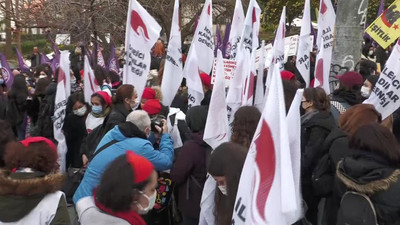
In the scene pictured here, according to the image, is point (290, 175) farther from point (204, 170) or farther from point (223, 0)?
point (223, 0)

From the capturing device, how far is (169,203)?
191 inches

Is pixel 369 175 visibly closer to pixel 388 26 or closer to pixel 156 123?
pixel 156 123

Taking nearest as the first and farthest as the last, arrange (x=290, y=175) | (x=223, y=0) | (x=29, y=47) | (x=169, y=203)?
(x=290, y=175) < (x=169, y=203) < (x=223, y=0) < (x=29, y=47)

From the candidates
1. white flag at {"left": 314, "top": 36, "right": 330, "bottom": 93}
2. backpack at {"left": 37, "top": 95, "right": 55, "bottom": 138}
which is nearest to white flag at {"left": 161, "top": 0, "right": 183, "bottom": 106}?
backpack at {"left": 37, "top": 95, "right": 55, "bottom": 138}

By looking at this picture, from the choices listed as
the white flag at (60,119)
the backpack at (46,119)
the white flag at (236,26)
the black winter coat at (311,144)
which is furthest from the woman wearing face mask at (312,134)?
the white flag at (236,26)

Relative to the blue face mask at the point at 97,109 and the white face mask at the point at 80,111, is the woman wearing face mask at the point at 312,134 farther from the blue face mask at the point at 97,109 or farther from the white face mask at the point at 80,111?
the white face mask at the point at 80,111

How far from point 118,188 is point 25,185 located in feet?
1.94

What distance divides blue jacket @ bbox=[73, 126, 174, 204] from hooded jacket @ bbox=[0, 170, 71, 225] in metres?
0.83

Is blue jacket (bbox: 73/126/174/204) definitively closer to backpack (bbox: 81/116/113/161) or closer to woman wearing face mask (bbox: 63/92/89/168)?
backpack (bbox: 81/116/113/161)

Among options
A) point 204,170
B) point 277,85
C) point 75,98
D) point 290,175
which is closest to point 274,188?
point 290,175

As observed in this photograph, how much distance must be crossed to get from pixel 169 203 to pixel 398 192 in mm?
2273

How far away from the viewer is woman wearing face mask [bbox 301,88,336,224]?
14.0 ft

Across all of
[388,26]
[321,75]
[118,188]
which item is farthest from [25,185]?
[388,26]

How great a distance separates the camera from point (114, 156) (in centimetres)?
393
